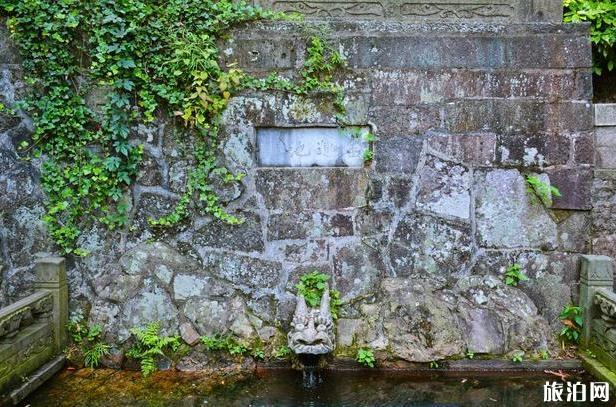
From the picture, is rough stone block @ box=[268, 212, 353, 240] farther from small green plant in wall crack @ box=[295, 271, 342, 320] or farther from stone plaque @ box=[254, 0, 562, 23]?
stone plaque @ box=[254, 0, 562, 23]

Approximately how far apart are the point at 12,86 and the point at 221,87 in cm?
193

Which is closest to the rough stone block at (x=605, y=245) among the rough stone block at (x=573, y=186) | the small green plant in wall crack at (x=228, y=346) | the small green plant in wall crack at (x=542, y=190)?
the rough stone block at (x=573, y=186)

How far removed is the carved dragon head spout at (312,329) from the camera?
14.8 ft

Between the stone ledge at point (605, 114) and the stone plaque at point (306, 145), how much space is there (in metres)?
2.18

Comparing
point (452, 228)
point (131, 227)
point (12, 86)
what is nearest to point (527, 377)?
point (452, 228)

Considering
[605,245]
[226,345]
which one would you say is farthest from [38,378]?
[605,245]

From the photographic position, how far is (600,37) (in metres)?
5.36

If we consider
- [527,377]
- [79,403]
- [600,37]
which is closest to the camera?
[79,403]

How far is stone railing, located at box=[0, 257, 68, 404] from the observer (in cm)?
414

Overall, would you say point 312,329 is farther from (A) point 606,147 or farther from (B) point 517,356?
(A) point 606,147

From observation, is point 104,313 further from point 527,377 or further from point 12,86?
point 527,377

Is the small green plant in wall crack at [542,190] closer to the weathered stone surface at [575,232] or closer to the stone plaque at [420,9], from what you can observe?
the weathered stone surface at [575,232]

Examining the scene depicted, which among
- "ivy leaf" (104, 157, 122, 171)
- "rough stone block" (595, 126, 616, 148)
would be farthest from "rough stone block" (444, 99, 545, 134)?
"ivy leaf" (104, 157, 122, 171)

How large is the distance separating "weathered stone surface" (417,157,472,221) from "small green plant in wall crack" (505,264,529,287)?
62cm
